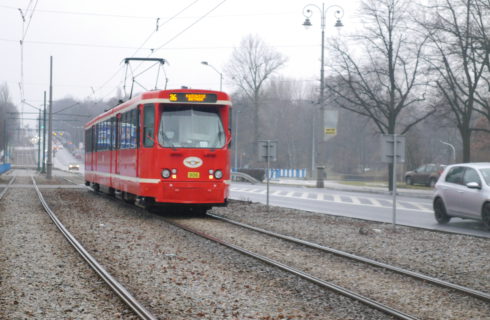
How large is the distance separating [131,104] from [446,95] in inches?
874

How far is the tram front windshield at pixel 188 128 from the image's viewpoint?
17.1 meters

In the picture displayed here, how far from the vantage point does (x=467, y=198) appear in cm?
1655

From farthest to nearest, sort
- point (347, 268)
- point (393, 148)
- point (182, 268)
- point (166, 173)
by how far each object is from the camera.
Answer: point (166, 173) < point (393, 148) < point (347, 268) < point (182, 268)

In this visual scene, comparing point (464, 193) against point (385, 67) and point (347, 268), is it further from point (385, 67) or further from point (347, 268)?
point (385, 67)

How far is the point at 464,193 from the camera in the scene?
656 inches

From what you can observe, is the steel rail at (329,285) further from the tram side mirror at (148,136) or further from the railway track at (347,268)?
the tram side mirror at (148,136)

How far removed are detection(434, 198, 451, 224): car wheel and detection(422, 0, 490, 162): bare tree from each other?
15.1 meters

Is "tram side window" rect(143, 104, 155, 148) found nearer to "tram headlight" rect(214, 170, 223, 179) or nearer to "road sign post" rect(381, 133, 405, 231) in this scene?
"tram headlight" rect(214, 170, 223, 179)

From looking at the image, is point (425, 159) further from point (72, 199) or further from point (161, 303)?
point (161, 303)

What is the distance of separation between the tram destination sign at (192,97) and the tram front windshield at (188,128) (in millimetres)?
203

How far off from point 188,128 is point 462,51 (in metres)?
19.8

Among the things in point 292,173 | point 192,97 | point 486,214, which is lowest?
point 292,173

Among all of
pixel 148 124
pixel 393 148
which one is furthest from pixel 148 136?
pixel 393 148

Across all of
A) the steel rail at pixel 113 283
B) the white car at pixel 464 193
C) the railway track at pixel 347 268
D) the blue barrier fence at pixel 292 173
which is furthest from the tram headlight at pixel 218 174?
the blue barrier fence at pixel 292 173
